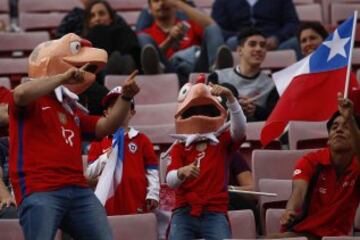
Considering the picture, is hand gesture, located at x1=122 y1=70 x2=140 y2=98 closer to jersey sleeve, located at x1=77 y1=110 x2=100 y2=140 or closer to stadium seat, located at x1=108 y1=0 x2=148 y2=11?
jersey sleeve, located at x1=77 y1=110 x2=100 y2=140

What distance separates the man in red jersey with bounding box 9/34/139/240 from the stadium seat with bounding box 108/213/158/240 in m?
0.76


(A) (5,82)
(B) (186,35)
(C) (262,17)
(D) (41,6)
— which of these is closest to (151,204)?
(A) (5,82)

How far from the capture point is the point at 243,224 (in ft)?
28.9

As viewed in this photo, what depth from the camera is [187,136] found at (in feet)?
28.9

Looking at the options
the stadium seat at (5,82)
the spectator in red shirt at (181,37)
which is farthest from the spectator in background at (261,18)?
the stadium seat at (5,82)

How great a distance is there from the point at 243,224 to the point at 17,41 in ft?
15.2

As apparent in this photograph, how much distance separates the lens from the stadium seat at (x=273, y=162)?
9.52m

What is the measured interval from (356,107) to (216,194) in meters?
1.55

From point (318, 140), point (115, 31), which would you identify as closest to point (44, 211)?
point (318, 140)

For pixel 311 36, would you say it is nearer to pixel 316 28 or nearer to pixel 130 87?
pixel 316 28

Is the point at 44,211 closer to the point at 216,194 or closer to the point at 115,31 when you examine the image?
the point at 216,194

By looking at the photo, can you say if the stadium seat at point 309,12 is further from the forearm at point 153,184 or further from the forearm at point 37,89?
the forearm at point 37,89

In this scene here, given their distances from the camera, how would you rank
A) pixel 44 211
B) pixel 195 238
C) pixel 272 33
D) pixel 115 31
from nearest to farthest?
pixel 44 211, pixel 195 238, pixel 115 31, pixel 272 33

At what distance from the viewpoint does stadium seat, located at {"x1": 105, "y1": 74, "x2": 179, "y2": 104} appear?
11609 mm
